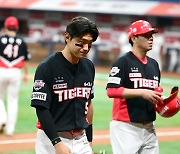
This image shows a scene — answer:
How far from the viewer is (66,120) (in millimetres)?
4973

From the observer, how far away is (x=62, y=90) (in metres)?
4.94

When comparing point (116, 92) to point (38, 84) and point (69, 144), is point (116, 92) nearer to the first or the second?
point (69, 144)

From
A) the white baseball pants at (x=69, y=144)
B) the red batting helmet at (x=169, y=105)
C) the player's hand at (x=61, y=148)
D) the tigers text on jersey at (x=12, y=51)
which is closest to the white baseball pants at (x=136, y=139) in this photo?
the red batting helmet at (x=169, y=105)

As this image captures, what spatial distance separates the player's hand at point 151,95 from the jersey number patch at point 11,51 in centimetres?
532

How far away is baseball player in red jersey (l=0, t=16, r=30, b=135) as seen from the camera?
424 inches

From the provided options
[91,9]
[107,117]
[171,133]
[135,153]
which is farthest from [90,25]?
[91,9]

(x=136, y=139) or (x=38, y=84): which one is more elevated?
(x=38, y=84)

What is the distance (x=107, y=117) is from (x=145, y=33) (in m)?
7.43

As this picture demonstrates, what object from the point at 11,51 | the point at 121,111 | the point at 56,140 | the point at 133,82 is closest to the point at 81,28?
→ the point at 56,140

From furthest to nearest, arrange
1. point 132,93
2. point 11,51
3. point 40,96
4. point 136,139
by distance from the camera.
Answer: point 11,51 → point 136,139 → point 132,93 → point 40,96

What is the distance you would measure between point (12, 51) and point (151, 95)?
17.8 ft

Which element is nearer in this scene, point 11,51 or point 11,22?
point 11,22

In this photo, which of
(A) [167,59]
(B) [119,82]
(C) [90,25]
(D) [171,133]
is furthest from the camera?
(A) [167,59]

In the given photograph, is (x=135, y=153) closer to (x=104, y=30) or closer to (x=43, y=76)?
(x=43, y=76)
